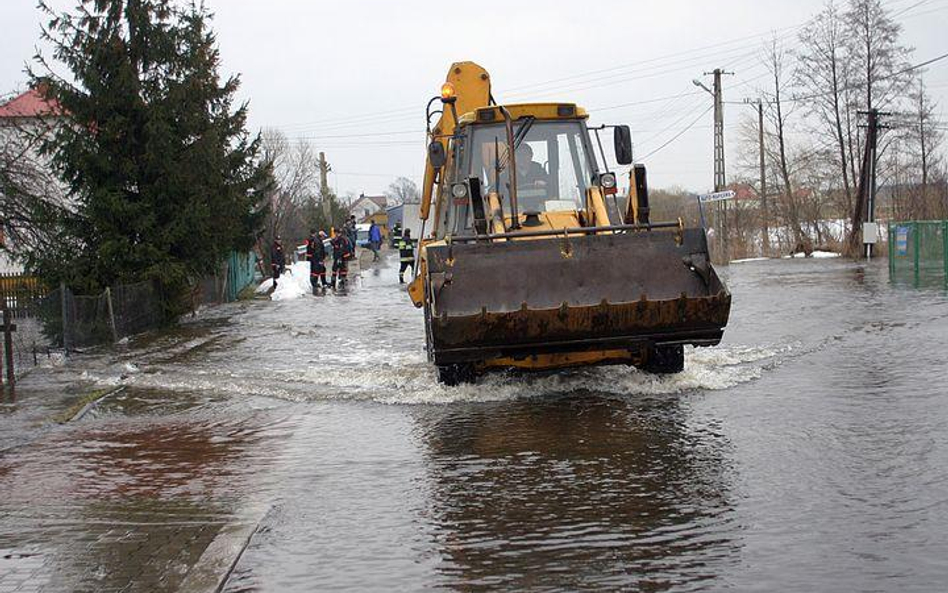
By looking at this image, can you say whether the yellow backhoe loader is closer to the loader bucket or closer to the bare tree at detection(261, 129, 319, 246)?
the loader bucket

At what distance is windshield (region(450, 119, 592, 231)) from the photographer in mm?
11984

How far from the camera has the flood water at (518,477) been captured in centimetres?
549

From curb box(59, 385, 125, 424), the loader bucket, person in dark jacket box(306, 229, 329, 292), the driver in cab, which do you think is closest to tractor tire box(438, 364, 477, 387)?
the loader bucket

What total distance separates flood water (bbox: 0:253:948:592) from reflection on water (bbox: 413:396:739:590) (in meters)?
0.02

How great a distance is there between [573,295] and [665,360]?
183 cm

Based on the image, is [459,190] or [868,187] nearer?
[459,190]

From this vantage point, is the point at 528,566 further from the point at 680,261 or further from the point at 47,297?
the point at 47,297

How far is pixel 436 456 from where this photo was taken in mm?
8391

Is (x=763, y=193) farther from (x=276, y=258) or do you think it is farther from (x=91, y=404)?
(x=91, y=404)

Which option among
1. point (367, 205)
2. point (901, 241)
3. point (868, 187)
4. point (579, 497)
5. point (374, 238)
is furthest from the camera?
point (367, 205)

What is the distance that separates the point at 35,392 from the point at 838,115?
148 ft

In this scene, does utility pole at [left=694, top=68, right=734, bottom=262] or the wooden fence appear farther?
utility pole at [left=694, top=68, right=734, bottom=262]

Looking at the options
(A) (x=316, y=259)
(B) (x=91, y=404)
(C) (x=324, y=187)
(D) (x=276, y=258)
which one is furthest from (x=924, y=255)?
(C) (x=324, y=187)

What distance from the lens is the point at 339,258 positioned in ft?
115
